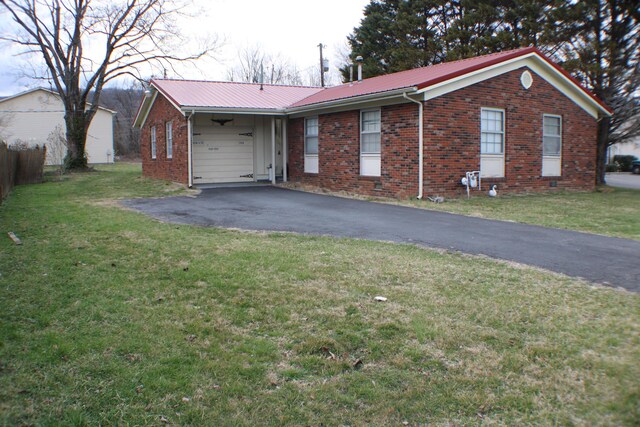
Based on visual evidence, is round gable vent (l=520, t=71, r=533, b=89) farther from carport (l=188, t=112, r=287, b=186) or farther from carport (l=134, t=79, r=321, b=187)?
carport (l=188, t=112, r=287, b=186)

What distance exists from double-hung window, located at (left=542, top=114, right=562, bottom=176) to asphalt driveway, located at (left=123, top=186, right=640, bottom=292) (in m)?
6.99

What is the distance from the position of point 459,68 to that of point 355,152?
3.74 metres

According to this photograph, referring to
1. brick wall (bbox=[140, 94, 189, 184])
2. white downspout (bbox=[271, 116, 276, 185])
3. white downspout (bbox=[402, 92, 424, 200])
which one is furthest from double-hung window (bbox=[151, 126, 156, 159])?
white downspout (bbox=[402, 92, 424, 200])

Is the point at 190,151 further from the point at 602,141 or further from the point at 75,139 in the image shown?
the point at 602,141

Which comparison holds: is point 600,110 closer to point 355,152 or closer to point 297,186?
point 355,152

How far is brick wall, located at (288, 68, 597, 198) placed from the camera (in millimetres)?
13906

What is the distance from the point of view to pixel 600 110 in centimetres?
1836

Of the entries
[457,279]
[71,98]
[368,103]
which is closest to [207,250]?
[457,279]

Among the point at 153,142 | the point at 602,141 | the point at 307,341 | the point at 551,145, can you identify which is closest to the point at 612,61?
the point at 602,141

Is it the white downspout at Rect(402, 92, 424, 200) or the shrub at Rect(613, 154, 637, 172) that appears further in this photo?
the shrub at Rect(613, 154, 637, 172)

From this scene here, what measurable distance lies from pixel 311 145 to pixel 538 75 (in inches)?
297

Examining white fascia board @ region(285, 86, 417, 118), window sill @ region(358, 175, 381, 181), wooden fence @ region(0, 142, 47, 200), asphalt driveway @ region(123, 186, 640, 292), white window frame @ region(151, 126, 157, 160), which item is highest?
white fascia board @ region(285, 86, 417, 118)

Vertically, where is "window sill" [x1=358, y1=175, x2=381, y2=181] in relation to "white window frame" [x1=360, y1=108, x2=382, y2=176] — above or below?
below

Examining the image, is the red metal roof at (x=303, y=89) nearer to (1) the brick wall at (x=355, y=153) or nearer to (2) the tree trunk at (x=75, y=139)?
(1) the brick wall at (x=355, y=153)
